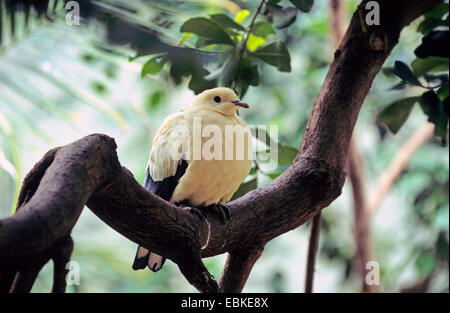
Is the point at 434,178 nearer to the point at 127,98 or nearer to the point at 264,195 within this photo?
the point at 127,98

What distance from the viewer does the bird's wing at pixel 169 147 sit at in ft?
6.27

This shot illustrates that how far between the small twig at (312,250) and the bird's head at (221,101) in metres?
0.69

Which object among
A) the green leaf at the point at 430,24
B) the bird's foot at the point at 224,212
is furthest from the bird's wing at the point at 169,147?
the green leaf at the point at 430,24

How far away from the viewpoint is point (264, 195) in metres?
1.83

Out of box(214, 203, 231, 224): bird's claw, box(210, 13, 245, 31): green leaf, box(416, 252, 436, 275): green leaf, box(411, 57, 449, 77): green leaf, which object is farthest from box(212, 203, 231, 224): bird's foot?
box(416, 252, 436, 275): green leaf

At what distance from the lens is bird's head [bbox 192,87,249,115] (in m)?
2.00

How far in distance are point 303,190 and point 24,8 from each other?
109cm

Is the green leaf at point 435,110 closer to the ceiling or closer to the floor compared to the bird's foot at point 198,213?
closer to the ceiling

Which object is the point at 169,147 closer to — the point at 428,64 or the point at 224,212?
the point at 224,212

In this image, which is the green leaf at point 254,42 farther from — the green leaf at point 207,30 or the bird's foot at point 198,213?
the bird's foot at point 198,213

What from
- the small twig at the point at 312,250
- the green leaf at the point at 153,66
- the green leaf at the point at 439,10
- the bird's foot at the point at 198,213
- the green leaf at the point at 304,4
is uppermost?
the green leaf at the point at 439,10

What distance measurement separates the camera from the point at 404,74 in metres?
2.13

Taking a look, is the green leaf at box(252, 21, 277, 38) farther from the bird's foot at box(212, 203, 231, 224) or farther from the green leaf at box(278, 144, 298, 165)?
the bird's foot at box(212, 203, 231, 224)

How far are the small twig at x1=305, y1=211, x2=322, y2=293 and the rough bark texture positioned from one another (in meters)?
0.49
